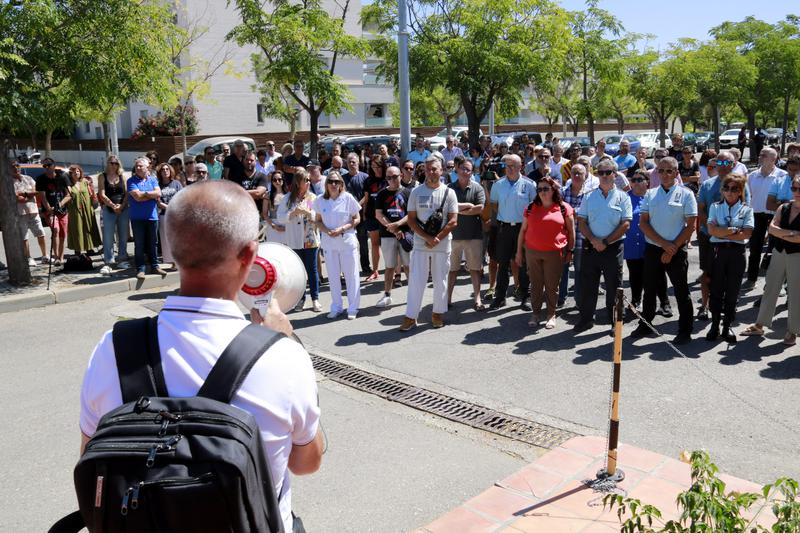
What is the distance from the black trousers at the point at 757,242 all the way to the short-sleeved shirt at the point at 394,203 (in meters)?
4.90

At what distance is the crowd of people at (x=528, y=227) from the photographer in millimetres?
7914

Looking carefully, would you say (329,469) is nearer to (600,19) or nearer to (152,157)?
(152,157)

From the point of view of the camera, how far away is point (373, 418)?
20.2 ft

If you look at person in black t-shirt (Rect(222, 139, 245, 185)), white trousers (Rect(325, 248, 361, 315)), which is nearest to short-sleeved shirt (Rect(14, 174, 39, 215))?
person in black t-shirt (Rect(222, 139, 245, 185))

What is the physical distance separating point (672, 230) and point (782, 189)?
2.69 meters

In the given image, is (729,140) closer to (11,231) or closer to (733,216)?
(733,216)

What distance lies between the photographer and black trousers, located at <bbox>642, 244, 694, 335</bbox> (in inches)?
311

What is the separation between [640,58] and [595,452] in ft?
103

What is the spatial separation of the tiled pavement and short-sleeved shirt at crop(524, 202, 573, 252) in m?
3.68

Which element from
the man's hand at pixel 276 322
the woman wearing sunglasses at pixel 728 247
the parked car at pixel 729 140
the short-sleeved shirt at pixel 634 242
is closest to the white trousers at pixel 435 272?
the short-sleeved shirt at pixel 634 242

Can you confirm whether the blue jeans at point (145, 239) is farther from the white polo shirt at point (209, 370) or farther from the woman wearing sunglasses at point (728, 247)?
the white polo shirt at point (209, 370)

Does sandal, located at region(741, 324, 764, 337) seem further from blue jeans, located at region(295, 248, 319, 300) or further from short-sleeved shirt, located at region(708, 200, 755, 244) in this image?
blue jeans, located at region(295, 248, 319, 300)

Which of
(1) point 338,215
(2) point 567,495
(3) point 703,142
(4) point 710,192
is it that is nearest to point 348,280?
(1) point 338,215

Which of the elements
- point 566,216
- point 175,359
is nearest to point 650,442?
point 566,216
